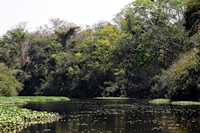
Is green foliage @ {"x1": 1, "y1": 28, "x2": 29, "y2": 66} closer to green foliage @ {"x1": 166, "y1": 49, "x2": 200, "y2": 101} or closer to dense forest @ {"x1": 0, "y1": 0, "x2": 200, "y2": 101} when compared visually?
dense forest @ {"x1": 0, "y1": 0, "x2": 200, "y2": 101}

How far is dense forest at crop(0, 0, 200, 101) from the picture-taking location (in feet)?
124

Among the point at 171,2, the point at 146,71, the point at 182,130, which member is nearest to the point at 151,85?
the point at 146,71

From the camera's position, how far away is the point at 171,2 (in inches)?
1908

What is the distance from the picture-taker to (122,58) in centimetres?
5847

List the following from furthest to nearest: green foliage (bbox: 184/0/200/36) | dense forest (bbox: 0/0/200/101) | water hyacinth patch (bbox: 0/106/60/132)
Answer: dense forest (bbox: 0/0/200/101)
green foliage (bbox: 184/0/200/36)
water hyacinth patch (bbox: 0/106/60/132)

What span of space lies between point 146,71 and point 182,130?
43986 mm

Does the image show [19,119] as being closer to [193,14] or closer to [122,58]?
[193,14]

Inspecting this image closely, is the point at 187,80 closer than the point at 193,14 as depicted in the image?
No

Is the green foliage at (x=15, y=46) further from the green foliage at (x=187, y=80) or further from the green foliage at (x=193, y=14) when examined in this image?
the green foliage at (x=193, y=14)

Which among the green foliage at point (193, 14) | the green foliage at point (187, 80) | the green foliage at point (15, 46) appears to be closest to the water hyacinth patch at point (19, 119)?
the green foliage at point (193, 14)

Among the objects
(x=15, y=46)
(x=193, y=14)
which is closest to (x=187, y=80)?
(x=193, y=14)

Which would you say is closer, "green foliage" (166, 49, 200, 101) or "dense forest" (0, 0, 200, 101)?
"green foliage" (166, 49, 200, 101)

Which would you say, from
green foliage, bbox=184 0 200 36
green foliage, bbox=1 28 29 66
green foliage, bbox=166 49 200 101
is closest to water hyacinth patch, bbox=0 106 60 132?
green foliage, bbox=184 0 200 36

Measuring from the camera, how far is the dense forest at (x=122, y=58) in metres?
37.9
